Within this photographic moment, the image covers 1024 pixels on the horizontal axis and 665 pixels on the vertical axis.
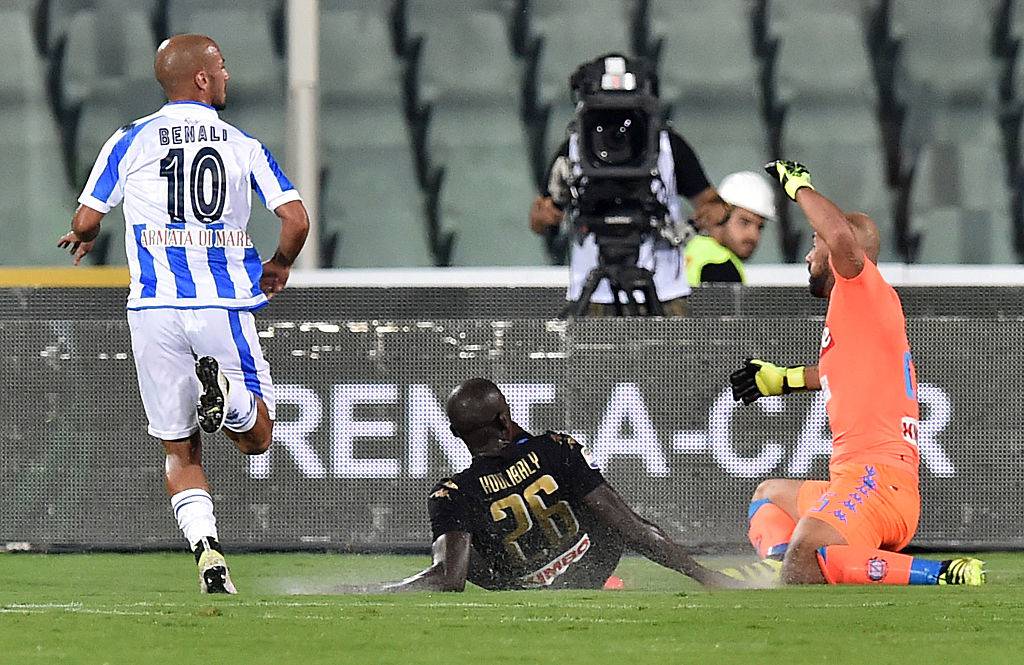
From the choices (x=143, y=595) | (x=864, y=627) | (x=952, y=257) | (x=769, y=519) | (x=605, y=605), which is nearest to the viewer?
(x=864, y=627)

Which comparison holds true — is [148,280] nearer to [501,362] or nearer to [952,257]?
[501,362]

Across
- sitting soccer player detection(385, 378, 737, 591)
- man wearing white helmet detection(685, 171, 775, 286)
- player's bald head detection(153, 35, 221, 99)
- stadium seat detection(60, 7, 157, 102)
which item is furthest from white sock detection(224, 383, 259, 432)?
stadium seat detection(60, 7, 157, 102)

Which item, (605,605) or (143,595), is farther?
(143,595)

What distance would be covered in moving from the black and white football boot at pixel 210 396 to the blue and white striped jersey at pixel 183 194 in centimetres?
23

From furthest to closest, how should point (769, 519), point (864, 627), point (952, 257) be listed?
point (952, 257)
point (769, 519)
point (864, 627)

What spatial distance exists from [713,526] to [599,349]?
2.53ft

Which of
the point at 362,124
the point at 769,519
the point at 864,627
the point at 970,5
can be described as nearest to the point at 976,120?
the point at 970,5

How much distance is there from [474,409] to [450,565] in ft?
1.77

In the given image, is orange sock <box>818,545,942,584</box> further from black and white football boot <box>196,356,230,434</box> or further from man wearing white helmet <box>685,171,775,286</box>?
man wearing white helmet <box>685,171,775,286</box>

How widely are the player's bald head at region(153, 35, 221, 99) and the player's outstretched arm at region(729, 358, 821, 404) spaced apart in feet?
6.58

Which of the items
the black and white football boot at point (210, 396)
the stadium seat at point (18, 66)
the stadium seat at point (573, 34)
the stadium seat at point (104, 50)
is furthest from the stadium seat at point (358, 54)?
the black and white football boot at point (210, 396)

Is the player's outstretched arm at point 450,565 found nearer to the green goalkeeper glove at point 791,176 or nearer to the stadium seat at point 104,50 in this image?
the green goalkeeper glove at point 791,176

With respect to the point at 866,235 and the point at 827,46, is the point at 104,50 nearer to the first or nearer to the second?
the point at 827,46

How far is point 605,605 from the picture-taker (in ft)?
18.3
